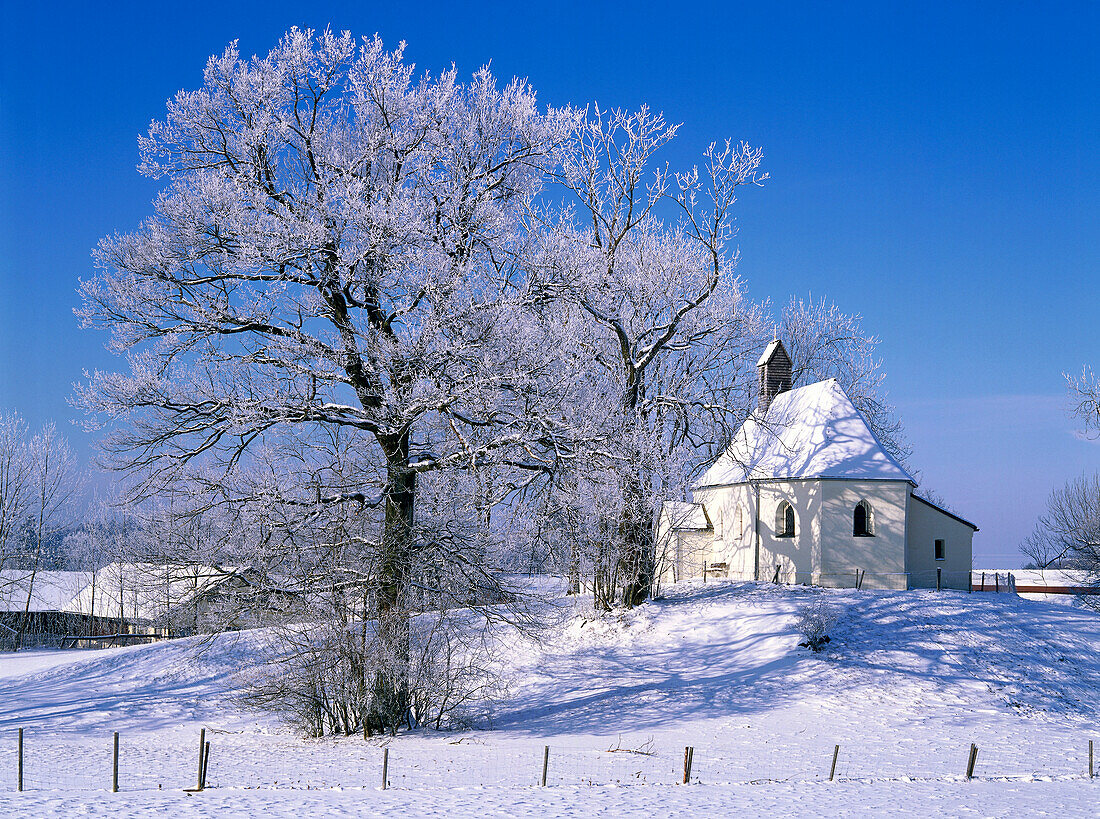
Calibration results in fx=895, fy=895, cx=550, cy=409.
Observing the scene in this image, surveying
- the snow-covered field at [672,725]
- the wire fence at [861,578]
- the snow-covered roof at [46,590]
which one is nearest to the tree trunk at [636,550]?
the snow-covered field at [672,725]

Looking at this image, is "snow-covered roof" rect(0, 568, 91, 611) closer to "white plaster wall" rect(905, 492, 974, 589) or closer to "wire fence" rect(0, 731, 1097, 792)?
"wire fence" rect(0, 731, 1097, 792)

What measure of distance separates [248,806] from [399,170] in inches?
503

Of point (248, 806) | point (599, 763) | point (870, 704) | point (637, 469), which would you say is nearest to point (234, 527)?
point (248, 806)

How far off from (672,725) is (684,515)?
1233 centimetres

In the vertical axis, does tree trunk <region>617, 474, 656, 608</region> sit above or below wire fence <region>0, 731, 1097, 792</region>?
above

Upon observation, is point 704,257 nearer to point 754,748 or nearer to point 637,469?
point 637,469

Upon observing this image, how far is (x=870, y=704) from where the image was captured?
1998 cm

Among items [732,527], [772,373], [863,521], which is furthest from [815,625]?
[772,373]

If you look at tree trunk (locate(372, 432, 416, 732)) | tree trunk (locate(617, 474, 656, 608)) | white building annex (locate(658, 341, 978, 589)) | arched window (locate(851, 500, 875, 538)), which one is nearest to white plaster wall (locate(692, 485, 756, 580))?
white building annex (locate(658, 341, 978, 589))

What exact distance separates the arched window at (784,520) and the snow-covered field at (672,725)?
3.93 m

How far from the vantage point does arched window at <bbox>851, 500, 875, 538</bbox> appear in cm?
3069

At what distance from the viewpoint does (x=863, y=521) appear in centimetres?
3102

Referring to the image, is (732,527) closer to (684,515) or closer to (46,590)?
(684,515)

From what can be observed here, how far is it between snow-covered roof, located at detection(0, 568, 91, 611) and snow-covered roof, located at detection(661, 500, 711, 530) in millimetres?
32296
